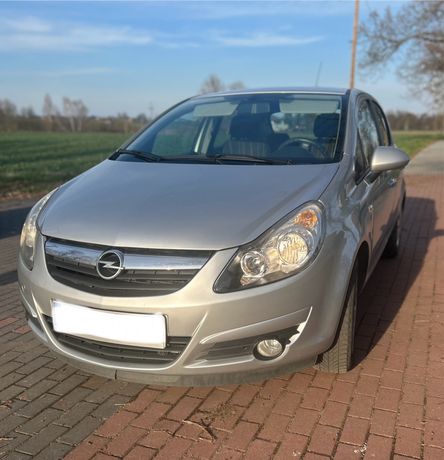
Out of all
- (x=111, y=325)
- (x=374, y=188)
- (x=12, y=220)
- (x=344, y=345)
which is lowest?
(x=12, y=220)

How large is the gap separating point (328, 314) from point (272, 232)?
1.60 feet

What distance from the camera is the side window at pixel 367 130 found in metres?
3.50

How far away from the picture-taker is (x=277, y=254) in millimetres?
2242

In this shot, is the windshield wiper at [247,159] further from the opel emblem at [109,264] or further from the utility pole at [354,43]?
the utility pole at [354,43]

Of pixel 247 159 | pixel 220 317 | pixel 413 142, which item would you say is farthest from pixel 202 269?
pixel 413 142

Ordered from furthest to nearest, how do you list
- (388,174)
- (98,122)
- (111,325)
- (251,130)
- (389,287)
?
(98,122) → (389,287) → (388,174) → (251,130) → (111,325)

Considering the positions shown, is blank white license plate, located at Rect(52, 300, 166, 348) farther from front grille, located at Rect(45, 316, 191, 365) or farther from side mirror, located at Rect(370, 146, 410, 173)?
side mirror, located at Rect(370, 146, 410, 173)

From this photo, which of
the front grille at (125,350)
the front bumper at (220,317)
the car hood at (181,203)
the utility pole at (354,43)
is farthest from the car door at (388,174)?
the utility pole at (354,43)

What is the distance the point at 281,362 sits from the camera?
231 centimetres

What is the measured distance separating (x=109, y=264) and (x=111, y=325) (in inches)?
10.9

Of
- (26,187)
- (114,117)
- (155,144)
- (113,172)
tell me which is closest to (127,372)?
(113,172)

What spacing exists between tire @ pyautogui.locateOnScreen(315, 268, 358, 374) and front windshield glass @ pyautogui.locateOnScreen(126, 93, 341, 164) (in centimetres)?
82

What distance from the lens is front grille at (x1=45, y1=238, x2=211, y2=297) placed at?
2.16m

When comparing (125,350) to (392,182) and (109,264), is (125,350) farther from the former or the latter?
(392,182)
